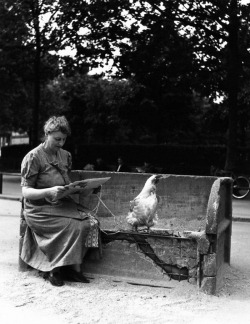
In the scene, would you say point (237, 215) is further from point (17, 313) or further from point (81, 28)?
point (81, 28)

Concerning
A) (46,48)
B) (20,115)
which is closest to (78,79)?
(20,115)

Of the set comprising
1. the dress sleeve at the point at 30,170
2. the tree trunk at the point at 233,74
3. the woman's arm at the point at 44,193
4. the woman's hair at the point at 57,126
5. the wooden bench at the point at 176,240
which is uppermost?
the tree trunk at the point at 233,74

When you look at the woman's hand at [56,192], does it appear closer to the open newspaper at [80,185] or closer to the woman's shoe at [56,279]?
the open newspaper at [80,185]

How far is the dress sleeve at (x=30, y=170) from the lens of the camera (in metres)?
5.88

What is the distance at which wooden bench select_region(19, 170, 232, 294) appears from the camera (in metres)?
5.53

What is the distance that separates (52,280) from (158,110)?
76.6 feet

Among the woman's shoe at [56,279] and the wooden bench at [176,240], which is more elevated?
the wooden bench at [176,240]

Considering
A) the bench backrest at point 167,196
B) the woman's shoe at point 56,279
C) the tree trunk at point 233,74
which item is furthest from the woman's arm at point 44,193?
the tree trunk at point 233,74

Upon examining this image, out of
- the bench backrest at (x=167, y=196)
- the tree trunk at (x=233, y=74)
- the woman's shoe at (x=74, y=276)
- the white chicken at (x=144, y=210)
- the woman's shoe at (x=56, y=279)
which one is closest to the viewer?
the woman's shoe at (x=56, y=279)

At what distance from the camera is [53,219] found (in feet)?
19.1

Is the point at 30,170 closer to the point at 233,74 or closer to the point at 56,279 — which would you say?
the point at 56,279

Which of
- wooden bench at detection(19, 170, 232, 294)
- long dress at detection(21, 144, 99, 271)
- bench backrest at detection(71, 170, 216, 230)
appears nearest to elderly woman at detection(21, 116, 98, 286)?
long dress at detection(21, 144, 99, 271)

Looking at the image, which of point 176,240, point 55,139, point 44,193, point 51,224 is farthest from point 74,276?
point 55,139

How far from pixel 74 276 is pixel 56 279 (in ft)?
0.73
